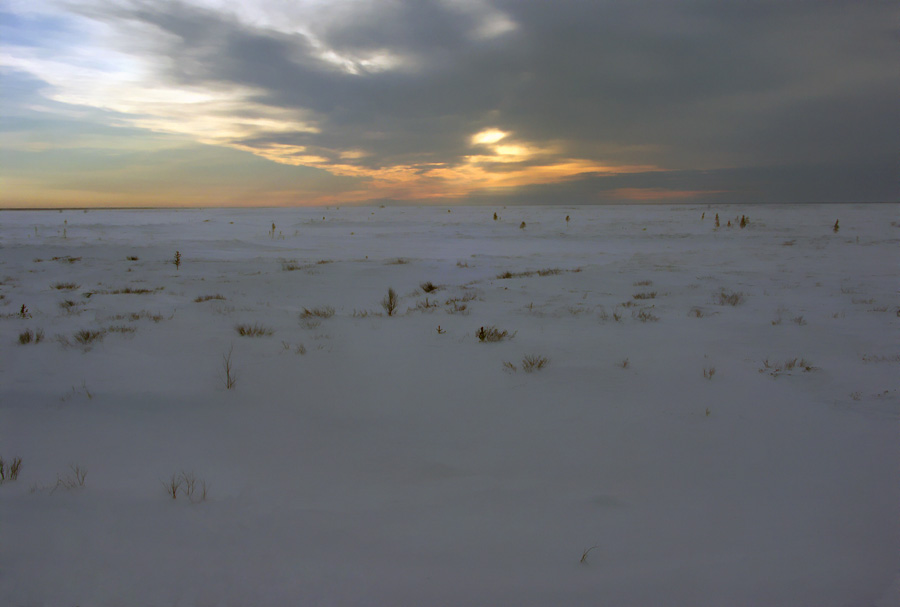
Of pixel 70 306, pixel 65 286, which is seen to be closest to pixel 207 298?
pixel 70 306

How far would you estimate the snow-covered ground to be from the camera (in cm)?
201

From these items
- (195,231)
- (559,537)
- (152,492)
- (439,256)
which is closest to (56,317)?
(152,492)

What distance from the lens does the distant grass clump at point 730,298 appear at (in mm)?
7484

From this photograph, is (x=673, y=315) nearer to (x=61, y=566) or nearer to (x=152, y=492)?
(x=152, y=492)

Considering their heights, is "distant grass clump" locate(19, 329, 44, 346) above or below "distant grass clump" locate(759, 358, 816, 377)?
below

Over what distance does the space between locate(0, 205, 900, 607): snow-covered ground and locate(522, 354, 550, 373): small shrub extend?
7cm

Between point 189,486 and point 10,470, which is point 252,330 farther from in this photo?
point 189,486

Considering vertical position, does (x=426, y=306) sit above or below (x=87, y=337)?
above

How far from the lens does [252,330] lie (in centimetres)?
561

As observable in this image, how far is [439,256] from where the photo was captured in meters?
16.9

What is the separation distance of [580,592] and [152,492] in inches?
92.6

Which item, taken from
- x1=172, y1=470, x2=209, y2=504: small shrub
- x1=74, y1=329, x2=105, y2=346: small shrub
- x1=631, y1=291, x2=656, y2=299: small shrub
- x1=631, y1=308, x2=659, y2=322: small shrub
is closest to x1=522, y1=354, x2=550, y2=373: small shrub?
x1=631, y1=308, x2=659, y2=322: small shrub

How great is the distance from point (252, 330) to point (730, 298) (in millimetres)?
7557

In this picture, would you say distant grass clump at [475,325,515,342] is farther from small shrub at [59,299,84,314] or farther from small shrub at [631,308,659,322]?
small shrub at [59,299,84,314]
